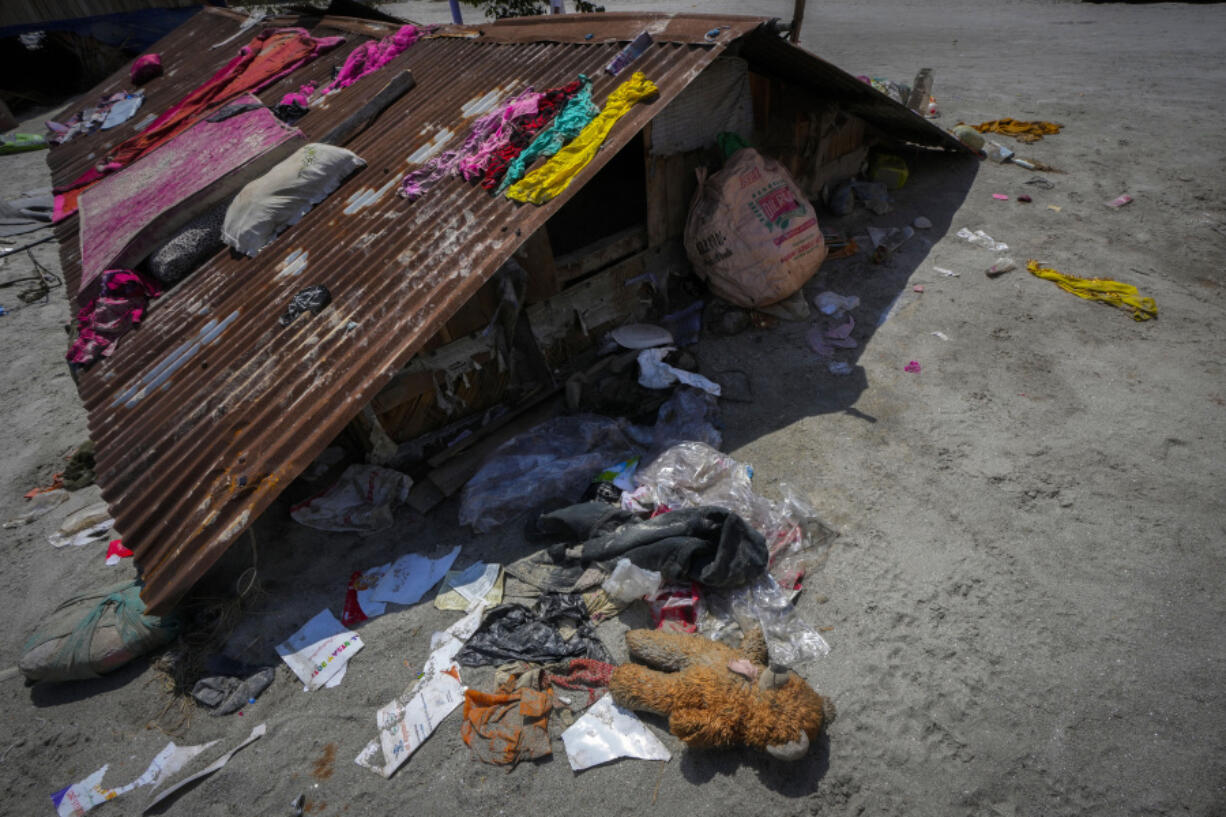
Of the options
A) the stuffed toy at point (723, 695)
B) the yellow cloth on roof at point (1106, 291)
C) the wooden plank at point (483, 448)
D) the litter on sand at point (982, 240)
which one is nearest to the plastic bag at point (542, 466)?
the wooden plank at point (483, 448)

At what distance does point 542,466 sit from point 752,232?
2958 millimetres

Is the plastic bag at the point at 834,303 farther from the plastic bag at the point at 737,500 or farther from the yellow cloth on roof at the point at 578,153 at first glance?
the yellow cloth on roof at the point at 578,153

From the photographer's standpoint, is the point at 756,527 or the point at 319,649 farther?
the point at 756,527

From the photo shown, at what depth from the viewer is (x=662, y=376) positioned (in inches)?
187

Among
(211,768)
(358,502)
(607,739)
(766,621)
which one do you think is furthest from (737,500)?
(211,768)

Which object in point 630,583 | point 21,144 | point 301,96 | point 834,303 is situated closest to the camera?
point 630,583

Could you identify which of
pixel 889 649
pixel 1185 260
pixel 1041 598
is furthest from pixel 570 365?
pixel 1185 260

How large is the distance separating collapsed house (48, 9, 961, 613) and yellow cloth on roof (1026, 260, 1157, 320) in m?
2.46

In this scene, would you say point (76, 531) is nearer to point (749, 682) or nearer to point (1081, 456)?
point (749, 682)

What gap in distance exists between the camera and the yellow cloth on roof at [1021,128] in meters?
8.41

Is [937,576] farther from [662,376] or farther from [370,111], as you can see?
[370,111]

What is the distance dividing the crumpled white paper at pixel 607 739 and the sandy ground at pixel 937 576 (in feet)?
0.23

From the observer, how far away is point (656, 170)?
5211 mm

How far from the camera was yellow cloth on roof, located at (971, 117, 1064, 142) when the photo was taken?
8.41 meters
